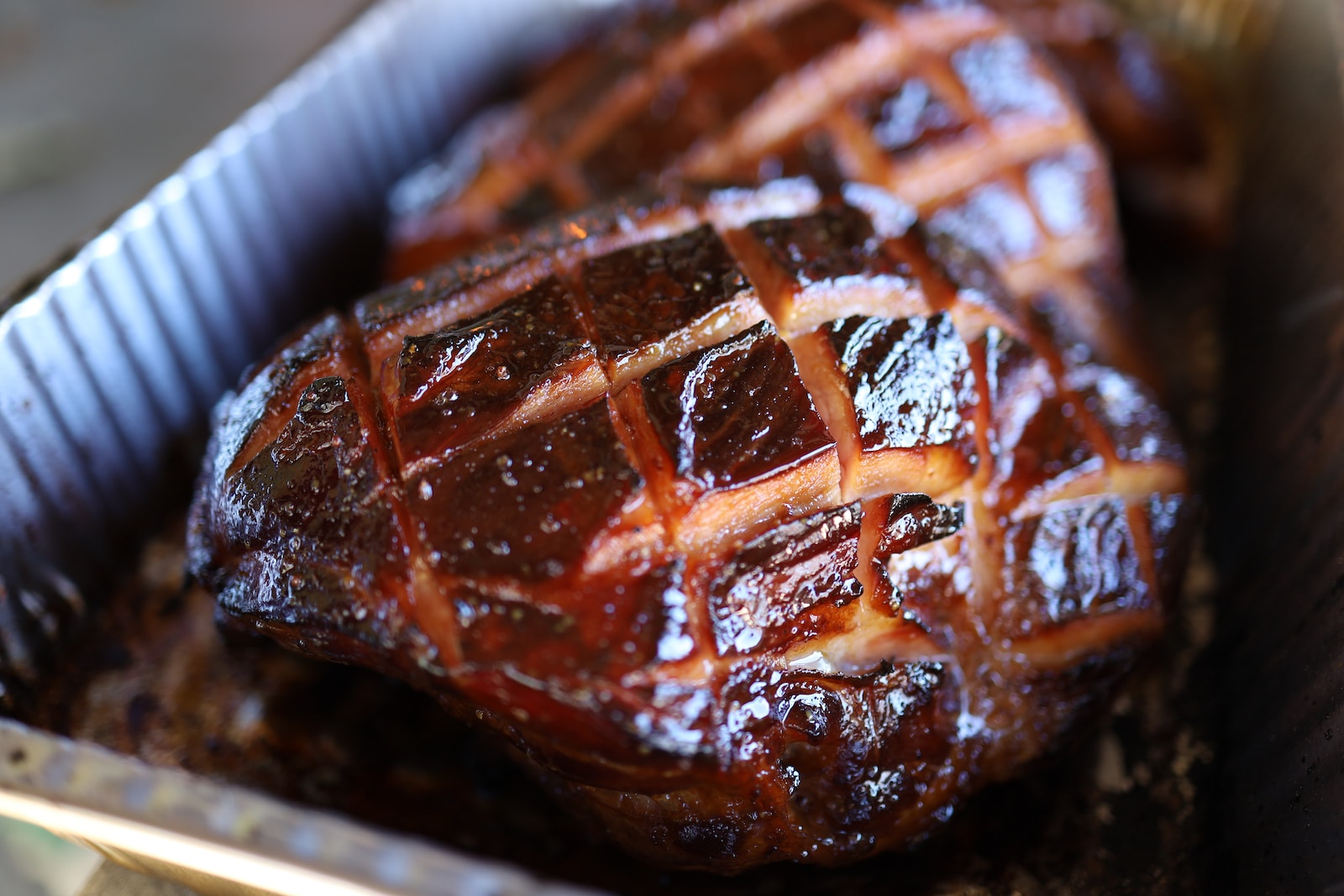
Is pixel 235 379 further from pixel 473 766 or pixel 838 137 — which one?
pixel 838 137

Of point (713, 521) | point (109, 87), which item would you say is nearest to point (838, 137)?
point (713, 521)

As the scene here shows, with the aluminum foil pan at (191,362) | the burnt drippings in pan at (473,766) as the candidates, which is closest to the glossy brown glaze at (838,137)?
the aluminum foil pan at (191,362)

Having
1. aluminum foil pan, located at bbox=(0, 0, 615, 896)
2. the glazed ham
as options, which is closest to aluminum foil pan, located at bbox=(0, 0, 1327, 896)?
aluminum foil pan, located at bbox=(0, 0, 615, 896)

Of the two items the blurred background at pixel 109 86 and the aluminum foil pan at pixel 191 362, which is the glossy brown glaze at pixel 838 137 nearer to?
the aluminum foil pan at pixel 191 362

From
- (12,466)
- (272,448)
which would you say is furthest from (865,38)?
(12,466)

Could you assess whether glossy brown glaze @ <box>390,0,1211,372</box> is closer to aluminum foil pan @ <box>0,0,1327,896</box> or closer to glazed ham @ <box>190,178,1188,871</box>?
aluminum foil pan @ <box>0,0,1327,896</box>

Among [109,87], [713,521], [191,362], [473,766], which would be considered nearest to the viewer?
[713,521]
